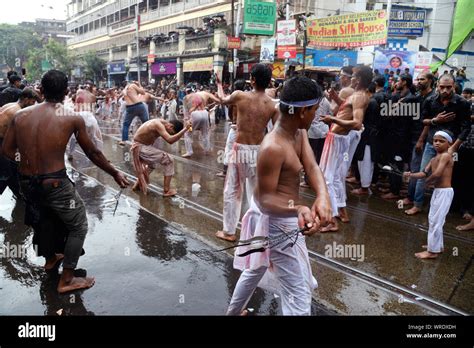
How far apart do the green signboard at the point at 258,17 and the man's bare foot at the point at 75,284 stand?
663 inches

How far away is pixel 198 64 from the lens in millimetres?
30109

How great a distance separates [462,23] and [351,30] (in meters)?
7.69

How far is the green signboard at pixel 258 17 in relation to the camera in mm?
18484

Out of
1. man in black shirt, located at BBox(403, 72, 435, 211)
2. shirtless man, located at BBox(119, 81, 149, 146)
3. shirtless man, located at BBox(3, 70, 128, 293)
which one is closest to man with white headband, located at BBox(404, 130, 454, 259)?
man in black shirt, located at BBox(403, 72, 435, 211)

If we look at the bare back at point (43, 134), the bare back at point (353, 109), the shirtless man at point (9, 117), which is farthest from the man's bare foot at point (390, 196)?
the shirtless man at point (9, 117)

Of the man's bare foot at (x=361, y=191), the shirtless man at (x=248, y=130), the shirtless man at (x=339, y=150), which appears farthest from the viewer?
the man's bare foot at (x=361, y=191)

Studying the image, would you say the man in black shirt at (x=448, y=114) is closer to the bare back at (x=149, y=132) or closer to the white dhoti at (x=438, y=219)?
→ the white dhoti at (x=438, y=219)

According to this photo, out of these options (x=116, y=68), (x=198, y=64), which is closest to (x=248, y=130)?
(x=198, y=64)

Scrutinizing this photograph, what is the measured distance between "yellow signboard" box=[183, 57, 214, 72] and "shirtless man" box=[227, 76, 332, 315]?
27.1 m

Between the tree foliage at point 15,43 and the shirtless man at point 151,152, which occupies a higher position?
the tree foliage at point 15,43

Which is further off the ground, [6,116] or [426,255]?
[6,116]

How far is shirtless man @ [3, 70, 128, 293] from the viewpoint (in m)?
3.50

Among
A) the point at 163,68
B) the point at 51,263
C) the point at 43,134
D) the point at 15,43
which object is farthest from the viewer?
the point at 15,43

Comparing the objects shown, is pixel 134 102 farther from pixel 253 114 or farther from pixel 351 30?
pixel 351 30
